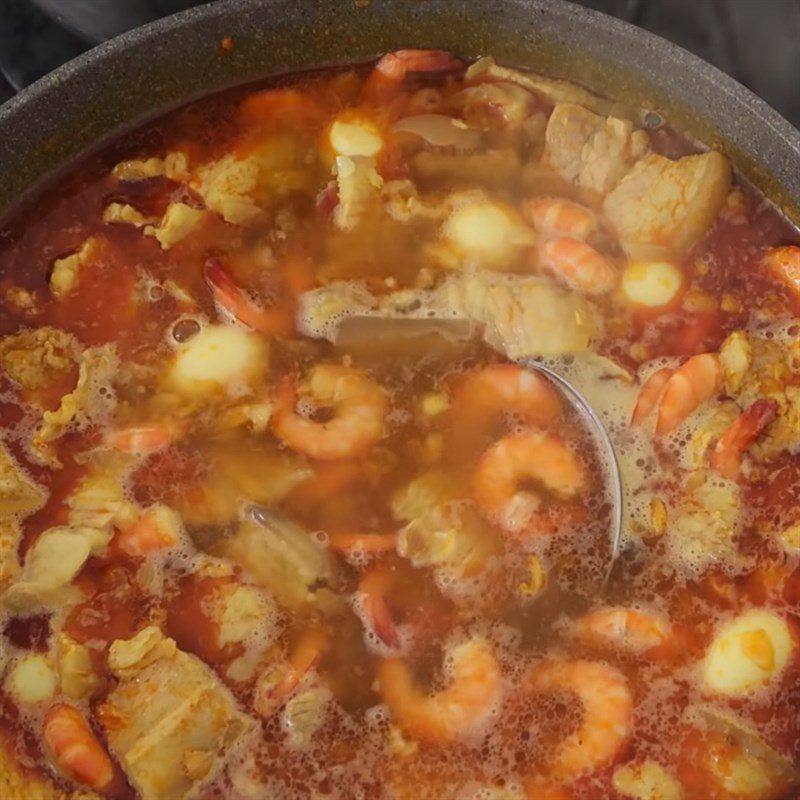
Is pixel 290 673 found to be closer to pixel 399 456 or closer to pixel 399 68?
pixel 399 456

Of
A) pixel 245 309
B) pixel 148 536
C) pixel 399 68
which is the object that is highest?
pixel 399 68

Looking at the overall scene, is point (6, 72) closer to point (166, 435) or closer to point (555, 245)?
point (166, 435)

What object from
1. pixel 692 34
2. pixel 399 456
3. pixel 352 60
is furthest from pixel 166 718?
pixel 692 34

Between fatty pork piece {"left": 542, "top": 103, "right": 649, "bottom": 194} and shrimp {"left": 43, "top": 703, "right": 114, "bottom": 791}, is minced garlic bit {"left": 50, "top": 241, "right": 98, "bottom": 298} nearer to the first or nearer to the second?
shrimp {"left": 43, "top": 703, "right": 114, "bottom": 791}

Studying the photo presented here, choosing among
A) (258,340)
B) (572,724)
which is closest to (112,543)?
(258,340)

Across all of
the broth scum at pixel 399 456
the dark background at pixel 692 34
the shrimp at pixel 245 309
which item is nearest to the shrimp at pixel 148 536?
the broth scum at pixel 399 456

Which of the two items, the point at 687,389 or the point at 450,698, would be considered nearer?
the point at 450,698
